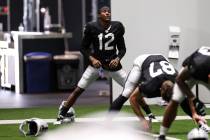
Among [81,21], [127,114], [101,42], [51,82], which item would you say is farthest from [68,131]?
[81,21]

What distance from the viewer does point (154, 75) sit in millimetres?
9289

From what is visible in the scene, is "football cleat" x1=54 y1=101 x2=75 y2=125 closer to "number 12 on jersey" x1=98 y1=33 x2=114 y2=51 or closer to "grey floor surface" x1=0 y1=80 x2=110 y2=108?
"number 12 on jersey" x1=98 y1=33 x2=114 y2=51

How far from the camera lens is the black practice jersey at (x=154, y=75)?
9.14 metres

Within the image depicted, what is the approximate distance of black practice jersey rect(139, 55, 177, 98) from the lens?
30.0ft

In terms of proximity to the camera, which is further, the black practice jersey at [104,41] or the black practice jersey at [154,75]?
the black practice jersey at [104,41]

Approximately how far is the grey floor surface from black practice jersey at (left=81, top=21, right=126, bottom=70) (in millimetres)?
4603

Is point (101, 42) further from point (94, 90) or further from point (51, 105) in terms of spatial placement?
point (94, 90)

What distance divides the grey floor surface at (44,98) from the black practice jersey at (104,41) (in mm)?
4603

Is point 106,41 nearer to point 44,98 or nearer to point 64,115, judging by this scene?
point 64,115

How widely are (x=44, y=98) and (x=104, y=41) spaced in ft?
20.7

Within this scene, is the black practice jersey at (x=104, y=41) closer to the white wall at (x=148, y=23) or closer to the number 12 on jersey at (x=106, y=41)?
the number 12 on jersey at (x=106, y=41)

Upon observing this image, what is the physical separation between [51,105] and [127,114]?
2.82m

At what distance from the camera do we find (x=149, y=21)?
14.8 meters

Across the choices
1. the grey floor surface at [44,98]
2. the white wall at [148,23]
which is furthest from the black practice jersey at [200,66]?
the grey floor surface at [44,98]
